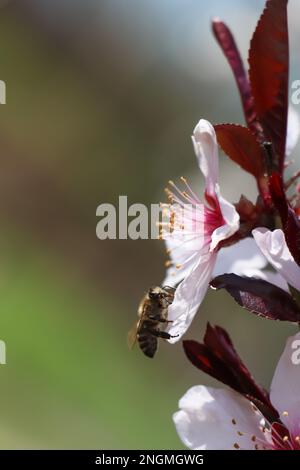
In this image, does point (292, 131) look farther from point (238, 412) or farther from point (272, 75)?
point (238, 412)

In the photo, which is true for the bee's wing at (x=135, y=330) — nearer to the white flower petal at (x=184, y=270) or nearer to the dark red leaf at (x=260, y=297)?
the white flower petal at (x=184, y=270)

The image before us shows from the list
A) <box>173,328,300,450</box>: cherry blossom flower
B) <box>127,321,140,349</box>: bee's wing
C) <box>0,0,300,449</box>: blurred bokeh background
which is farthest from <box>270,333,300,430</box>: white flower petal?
<box>0,0,300,449</box>: blurred bokeh background

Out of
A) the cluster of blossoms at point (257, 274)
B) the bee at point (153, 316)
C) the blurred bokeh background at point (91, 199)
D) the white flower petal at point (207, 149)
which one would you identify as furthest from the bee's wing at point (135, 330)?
the blurred bokeh background at point (91, 199)

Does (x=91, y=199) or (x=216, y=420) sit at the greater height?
(x=91, y=199)

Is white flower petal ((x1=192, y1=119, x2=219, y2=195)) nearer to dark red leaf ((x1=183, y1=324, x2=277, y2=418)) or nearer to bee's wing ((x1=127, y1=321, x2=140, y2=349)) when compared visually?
dark red leaf ((x1=183, y1=324, x2=277, y2=418))

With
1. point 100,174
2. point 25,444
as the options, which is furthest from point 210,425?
point 100,174

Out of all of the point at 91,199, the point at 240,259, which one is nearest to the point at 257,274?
the point at 240,259
